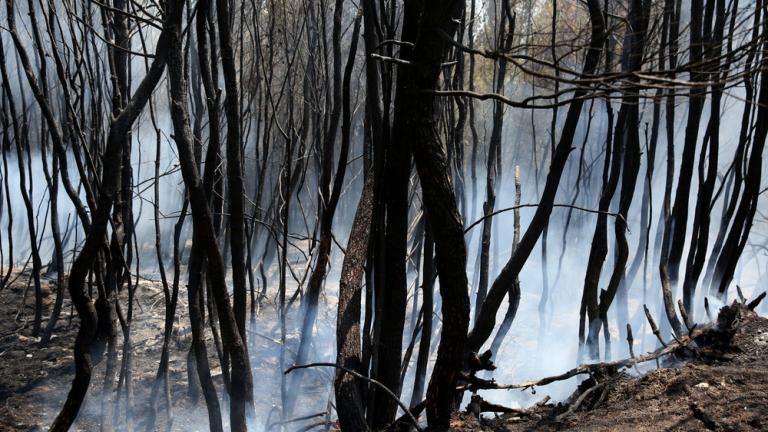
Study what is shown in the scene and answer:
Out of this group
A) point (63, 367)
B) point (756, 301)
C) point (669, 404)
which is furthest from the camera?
point (63, 367)

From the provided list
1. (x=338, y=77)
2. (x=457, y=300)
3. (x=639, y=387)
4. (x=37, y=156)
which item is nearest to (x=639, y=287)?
(x=338, y=77)

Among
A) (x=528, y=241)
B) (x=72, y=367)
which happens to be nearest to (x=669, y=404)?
(x=528, y=241)

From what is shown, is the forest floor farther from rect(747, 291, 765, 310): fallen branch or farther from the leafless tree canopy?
rect(747, 291, 765, 310): fallen branch

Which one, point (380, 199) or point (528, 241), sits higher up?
point (380, 199)

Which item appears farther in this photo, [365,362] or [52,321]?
[52,321]

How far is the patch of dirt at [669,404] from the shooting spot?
1.99 m

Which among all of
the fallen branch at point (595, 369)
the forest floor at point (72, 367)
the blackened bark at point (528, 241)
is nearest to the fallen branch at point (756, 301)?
the fallen branch at point (595, 369)

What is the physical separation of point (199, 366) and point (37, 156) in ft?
30.8

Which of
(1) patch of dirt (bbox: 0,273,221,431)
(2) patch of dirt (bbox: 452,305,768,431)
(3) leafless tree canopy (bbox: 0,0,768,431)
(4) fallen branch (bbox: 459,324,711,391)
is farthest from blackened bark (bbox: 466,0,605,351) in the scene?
(1) patch of dirt (bbox: 0,273,221,431)

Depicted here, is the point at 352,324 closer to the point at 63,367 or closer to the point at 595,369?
the point at 595,369

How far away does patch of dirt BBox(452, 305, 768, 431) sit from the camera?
78.4 inches

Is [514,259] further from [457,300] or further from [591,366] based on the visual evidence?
[457,300]

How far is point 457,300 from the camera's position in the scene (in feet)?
6.45

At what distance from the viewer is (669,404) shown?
213 cm
